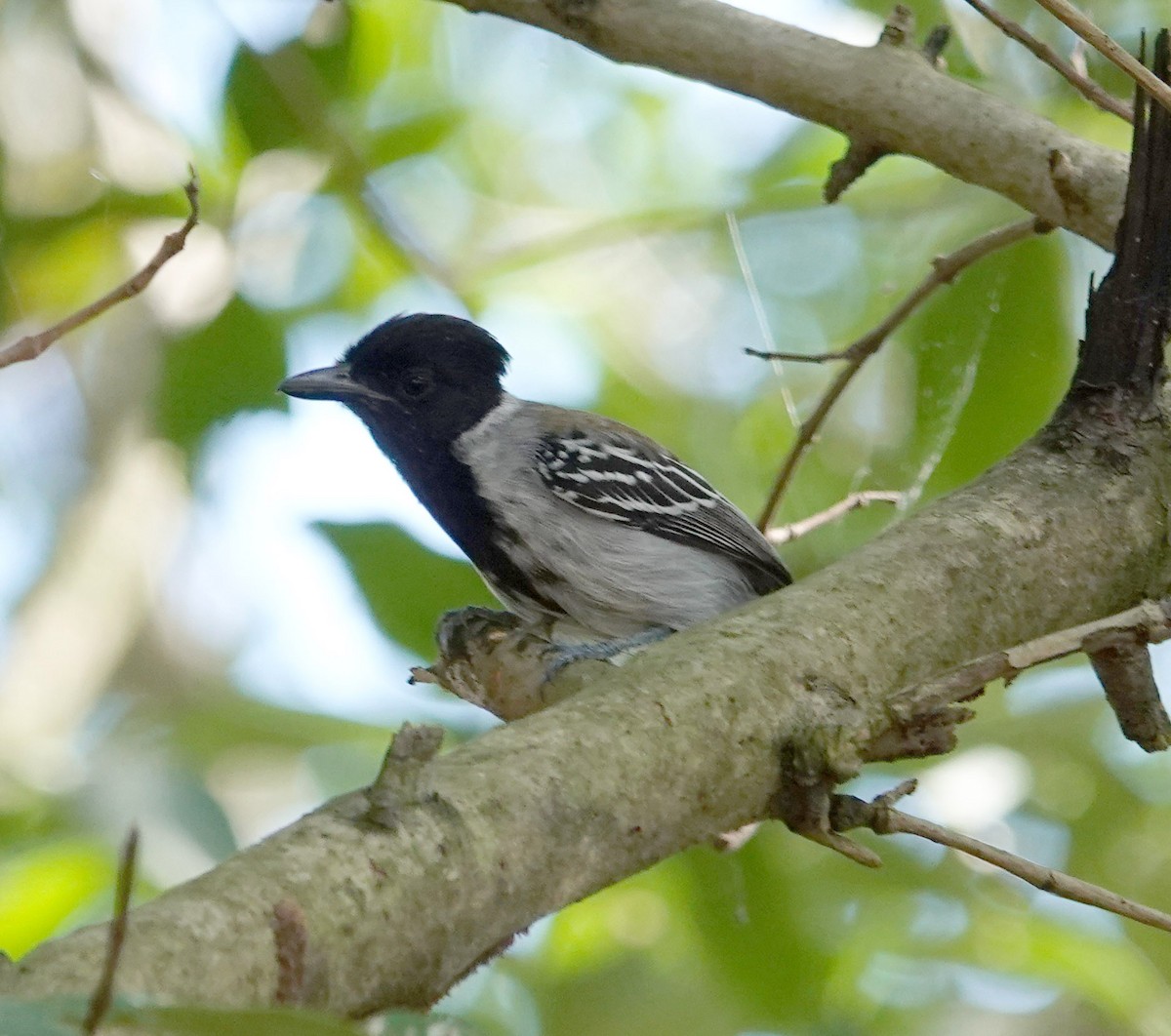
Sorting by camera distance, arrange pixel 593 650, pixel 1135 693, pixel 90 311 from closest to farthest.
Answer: pixel 90 311 → pixel 1135 693 → pixel 593 650

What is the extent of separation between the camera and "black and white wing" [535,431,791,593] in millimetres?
4410

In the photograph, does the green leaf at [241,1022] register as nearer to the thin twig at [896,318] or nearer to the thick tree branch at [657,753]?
the thick tree branch at [657,753]

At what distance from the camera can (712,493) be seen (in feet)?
15.2

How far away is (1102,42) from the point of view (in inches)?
93.5

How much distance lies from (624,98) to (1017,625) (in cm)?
381

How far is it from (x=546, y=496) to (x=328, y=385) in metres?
0.75

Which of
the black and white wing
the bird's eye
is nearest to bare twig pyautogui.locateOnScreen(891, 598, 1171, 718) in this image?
the black and white wing

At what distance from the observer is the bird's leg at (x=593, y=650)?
315cm

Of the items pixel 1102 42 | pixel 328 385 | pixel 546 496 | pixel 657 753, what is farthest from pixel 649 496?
pixel 657 753

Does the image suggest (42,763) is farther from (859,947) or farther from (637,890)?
(859,947)

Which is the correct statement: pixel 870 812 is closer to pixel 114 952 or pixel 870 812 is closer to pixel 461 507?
pixel 114 952

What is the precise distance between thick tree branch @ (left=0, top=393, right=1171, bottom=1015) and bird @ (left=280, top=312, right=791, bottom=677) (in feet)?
4.89

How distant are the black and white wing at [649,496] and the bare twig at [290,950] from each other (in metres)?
2.93

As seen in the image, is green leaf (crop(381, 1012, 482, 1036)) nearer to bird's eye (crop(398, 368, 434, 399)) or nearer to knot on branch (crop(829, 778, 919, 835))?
knot on branch (crop(829, 778, 919, 835))
